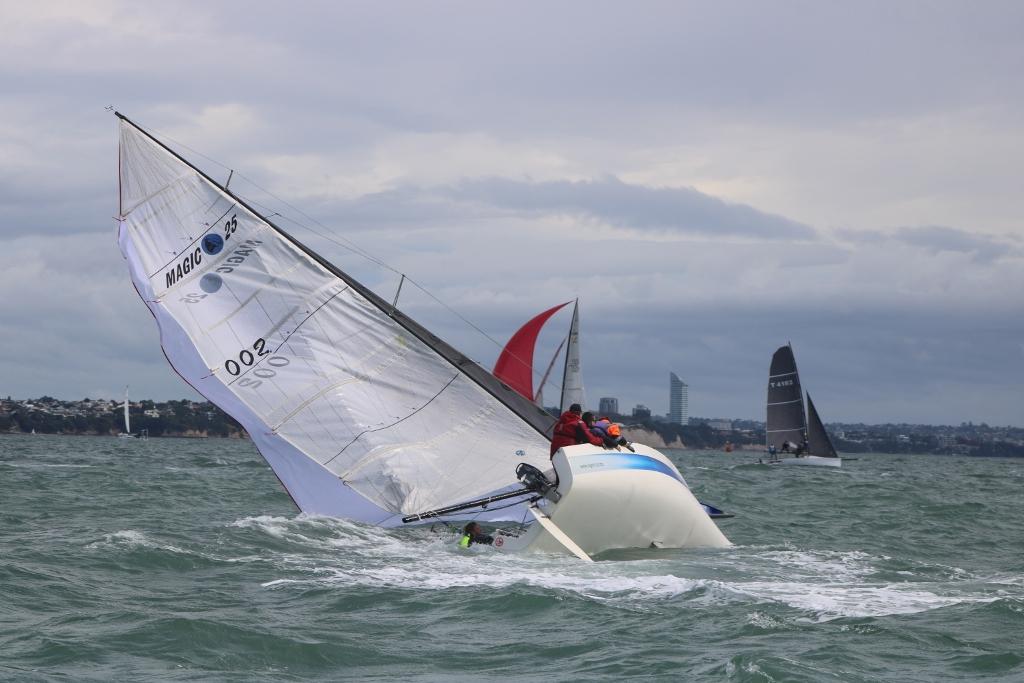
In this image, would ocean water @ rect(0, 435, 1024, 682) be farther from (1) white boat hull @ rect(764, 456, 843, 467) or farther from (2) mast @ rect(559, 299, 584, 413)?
(1) white boat hull @ rect(764, 456, 843, 467)

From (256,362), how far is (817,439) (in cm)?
5526

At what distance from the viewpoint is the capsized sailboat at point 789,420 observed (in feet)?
224

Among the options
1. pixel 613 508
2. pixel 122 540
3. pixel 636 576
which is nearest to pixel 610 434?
pixel 613 508

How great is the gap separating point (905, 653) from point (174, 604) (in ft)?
20.7

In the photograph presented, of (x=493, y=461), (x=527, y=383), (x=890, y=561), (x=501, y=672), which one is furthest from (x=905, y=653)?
(x=527, y=383)

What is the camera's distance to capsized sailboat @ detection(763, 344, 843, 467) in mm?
68188

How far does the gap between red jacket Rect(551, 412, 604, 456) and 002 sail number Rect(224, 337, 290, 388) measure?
13.8 feet

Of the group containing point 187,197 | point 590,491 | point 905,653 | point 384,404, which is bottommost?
point 905,653

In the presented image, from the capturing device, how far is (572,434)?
1576 cm

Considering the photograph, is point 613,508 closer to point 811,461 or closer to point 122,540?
point 122,540

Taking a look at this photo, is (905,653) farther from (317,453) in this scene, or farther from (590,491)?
(317,453)

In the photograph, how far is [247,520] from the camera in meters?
17.9

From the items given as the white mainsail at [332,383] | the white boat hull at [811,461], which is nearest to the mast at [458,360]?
the white mainsail at [332,383]

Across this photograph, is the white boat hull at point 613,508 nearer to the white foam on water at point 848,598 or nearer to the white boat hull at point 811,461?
Result: the white foam on water at point 848,598
